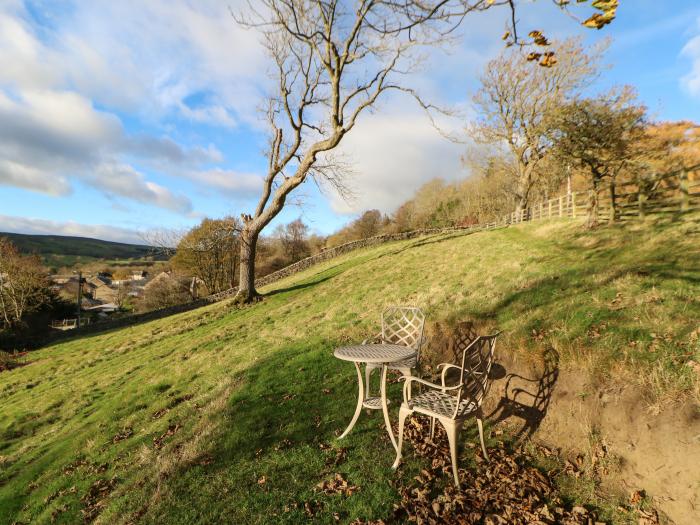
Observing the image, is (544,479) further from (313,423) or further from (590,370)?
(313,423)

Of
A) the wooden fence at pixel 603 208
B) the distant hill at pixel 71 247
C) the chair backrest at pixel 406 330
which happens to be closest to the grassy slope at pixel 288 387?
the chair backrest at pixel 406 330

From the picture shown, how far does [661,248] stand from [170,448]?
1177 cm

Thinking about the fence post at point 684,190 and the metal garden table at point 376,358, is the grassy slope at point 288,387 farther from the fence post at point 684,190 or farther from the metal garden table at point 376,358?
the fence post at point 684,190

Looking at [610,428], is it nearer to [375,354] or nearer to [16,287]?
[375,354]

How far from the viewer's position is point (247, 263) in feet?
57.3

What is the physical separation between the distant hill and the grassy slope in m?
130

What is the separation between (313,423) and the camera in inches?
206

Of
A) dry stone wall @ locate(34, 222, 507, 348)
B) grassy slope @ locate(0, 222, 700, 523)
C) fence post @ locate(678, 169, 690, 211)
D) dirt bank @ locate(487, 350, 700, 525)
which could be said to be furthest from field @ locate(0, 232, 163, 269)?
dirt bank @ locate(487, 350, 700, 525)

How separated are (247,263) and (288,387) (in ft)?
38.8

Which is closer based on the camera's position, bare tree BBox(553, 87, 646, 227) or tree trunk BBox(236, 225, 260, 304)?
bare tree BBox(553, 87, 646, 227)

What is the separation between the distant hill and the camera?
416 ft

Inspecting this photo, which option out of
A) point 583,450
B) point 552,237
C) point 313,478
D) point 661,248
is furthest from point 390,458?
point 552,237

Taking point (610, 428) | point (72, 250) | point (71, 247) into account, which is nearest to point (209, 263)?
point (610, 428)

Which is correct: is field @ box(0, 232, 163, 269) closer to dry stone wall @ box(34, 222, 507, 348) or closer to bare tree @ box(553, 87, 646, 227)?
dry stone wall @ box(34, 222, 507, 348)
